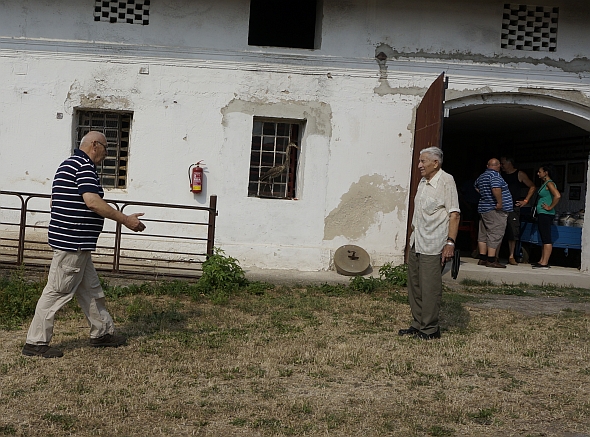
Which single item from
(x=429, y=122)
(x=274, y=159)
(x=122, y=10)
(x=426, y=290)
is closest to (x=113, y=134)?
(x=122, y=10)

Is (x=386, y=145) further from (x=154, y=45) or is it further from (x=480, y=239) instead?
(x=154, y=45)

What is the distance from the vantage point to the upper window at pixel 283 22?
1373cm

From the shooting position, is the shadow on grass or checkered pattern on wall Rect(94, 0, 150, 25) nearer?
the shadow on grass

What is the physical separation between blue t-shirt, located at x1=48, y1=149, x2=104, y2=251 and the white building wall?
5217mm

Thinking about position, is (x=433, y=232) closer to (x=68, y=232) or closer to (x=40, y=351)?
(x=68, y=232)

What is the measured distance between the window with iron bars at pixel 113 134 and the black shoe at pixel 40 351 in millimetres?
5742

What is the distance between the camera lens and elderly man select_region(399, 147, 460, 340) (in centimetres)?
716

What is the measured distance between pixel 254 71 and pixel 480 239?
458cm

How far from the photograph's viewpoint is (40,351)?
6.19 m

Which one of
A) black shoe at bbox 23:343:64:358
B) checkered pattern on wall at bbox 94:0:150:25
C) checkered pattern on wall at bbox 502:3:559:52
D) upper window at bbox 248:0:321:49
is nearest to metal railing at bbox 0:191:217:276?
checkered pattern on wall at bbox 94:0:150:25

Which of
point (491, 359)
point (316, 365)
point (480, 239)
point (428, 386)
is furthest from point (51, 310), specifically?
point (480, 239)

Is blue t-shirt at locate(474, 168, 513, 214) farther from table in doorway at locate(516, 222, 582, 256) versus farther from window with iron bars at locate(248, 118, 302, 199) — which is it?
window with iron bars at locate(248, 118, 302, 199)

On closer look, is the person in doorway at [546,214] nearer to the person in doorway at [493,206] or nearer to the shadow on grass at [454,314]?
the person in doorway at [493,206]

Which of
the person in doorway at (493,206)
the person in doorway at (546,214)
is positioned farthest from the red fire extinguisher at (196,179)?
the person in doorway at (546,214)
